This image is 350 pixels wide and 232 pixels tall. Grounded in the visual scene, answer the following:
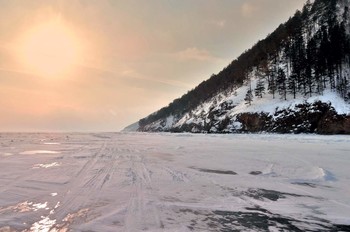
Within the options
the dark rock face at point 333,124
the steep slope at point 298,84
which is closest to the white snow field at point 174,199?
the dark rock face at point 333,124

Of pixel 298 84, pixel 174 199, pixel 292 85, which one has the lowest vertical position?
pixel 174 199

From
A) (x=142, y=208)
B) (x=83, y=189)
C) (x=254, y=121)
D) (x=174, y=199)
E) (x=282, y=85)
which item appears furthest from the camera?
(x=282, y=85)

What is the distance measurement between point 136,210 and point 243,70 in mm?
126976

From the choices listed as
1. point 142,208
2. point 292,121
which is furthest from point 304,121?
point 142,208

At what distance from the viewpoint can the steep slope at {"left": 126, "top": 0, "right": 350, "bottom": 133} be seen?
61.7 meters

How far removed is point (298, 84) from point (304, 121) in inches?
798

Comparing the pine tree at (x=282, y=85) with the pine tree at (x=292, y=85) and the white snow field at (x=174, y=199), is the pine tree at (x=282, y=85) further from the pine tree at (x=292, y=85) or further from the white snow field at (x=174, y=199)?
the white snow field at (x=174, y=199)

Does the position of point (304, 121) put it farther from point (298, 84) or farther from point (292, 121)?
point (298, 84)

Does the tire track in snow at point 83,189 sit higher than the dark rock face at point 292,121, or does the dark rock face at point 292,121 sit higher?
the dark rock face at point 292,121

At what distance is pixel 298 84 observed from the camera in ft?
259

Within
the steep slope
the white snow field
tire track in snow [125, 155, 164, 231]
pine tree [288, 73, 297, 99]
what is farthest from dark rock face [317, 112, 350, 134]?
tire track in snow [125, 155, 164, 231]

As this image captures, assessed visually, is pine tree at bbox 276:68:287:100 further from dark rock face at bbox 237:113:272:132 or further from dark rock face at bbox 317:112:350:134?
dark rock face at bbox 317:112:350:134

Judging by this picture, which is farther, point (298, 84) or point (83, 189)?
point (298, 84)

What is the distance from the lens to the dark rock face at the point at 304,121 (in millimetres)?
54775
